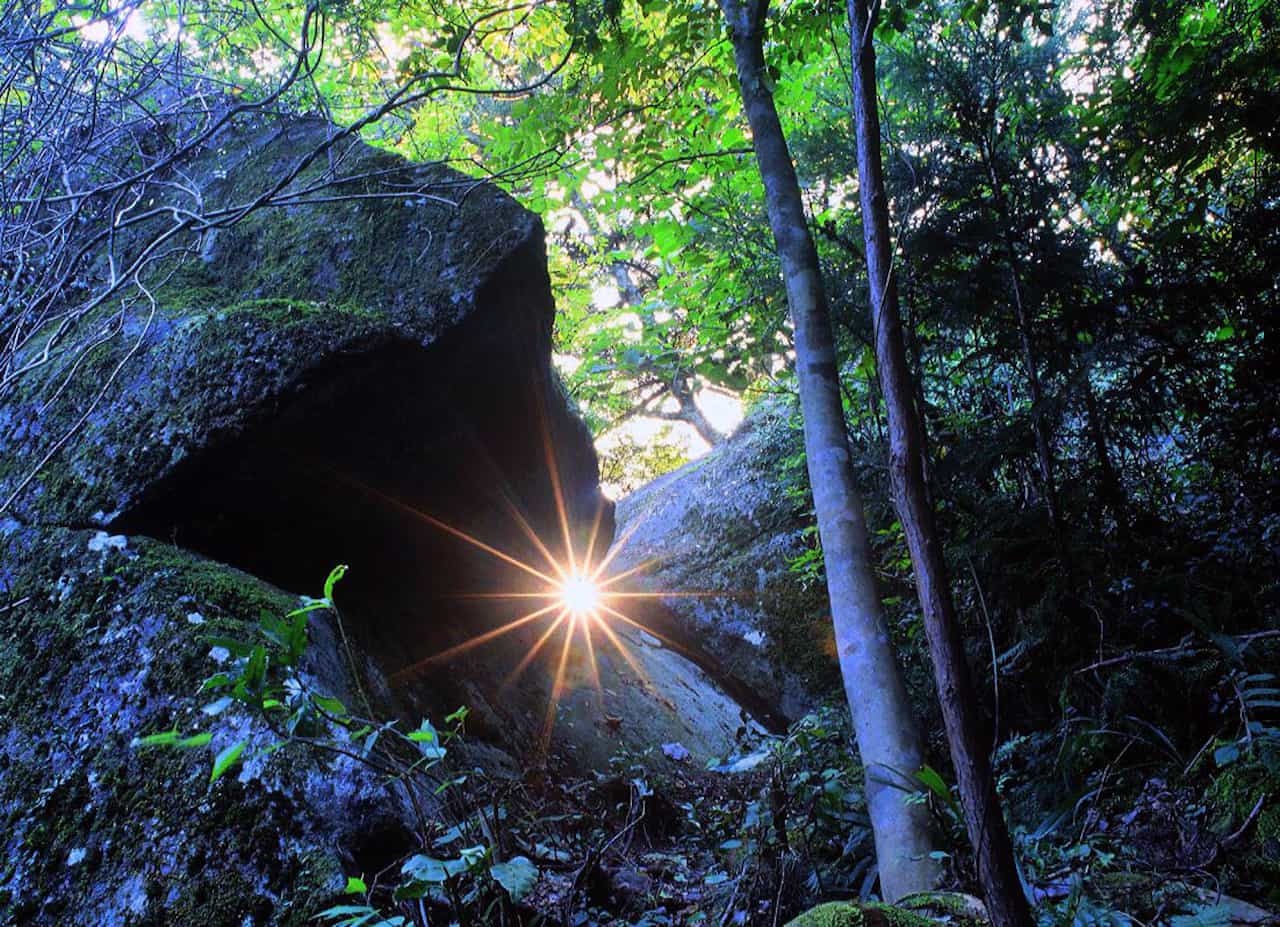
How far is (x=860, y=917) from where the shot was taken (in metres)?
1.47

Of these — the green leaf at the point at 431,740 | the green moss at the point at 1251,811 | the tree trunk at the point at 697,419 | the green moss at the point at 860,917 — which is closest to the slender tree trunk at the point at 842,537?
the green moss at the point at 860,917

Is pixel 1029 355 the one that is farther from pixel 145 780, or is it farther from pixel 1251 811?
pixel 145 780

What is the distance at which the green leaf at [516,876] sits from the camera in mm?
1618

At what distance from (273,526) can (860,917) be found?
134 inches

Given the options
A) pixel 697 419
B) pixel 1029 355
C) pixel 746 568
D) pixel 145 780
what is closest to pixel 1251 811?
pixel 1029 355

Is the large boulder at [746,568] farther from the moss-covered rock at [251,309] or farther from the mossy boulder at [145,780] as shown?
the mossy boulder at [145,780]

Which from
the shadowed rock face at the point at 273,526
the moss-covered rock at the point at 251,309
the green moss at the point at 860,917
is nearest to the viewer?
the green moss at the point at 860,917

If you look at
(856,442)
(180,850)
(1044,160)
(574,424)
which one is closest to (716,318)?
(856,442)

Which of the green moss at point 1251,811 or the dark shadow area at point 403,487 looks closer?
the green moss at point 1251,811

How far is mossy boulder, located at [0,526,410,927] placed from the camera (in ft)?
6.25

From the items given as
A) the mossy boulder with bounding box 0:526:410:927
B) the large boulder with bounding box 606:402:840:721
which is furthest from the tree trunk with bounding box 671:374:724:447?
the mossy boulder with bounding box 0:526:410:927

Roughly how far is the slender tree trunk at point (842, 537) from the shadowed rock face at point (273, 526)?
173cm

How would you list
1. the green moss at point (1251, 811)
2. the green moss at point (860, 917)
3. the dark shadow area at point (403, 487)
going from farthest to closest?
the dark shadow area at point (403, 487) → the green moss at point (1251, 811) → the green moss at point (860, 917)

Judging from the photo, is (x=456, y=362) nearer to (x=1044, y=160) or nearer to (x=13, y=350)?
(x=13, y=350)
